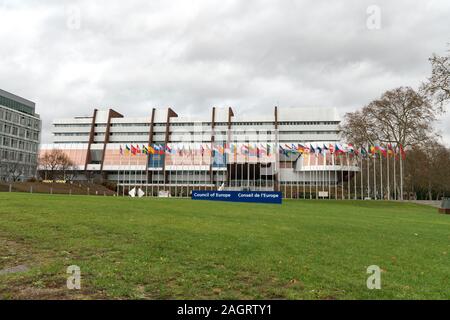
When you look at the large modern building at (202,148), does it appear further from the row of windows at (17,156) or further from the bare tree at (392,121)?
the bare tree at (392,121)

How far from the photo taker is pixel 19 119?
111875 millimetres

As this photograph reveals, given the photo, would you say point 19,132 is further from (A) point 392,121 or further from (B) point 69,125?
(A) point 392,121

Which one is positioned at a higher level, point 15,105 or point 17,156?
point 15,105

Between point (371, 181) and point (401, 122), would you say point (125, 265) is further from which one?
point (371, 181)

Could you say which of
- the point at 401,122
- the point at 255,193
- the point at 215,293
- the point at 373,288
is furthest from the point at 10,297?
the point at 401,122

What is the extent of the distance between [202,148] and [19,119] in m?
61.4

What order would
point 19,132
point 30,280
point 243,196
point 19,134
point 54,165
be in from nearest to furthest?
point 30,280 → point 243,196 → point 54,165 → point 19,134 → point 19,132

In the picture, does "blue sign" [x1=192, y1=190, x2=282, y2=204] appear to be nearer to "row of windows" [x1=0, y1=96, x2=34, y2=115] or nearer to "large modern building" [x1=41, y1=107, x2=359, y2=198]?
"large modern building" [x1=41, y1=107, x2=359, y2=198]

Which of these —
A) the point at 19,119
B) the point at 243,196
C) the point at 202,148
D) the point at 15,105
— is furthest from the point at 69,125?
the point at 243,196

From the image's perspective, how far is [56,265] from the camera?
741cm

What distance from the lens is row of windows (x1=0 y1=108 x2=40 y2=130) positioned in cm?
10507

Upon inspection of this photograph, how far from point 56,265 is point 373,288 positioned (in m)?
5.97

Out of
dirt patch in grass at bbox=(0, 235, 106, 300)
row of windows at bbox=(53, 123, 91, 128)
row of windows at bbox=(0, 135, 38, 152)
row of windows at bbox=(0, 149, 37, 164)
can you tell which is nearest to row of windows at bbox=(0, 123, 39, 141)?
row of windows at bbox=(0, 135, 38, 152)

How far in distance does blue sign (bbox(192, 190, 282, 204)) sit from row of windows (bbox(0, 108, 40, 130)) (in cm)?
8378
